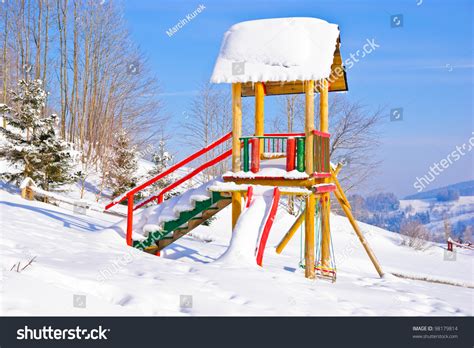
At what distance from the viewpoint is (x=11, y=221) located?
869 centimetres

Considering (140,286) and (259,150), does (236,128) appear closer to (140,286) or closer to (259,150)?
(259,150)

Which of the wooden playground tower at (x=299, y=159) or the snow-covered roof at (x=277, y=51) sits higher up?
the snow-covered roof at (x=277, y=51)

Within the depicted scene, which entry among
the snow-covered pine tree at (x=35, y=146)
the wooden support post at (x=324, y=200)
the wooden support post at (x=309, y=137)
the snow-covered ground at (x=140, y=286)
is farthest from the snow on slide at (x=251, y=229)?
the snow-covered pine tree at (x=35, y=146)

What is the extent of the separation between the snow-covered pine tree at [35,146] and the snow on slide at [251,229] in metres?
9.98

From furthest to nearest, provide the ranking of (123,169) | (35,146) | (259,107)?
(123,169), (35,146), (259,107)

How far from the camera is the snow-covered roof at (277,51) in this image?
318 inches

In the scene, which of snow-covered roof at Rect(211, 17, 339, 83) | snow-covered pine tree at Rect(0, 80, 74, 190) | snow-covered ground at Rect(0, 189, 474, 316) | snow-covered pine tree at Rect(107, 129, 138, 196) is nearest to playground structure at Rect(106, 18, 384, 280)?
snow-covered roof at Rect(211, 17, 339, 83)

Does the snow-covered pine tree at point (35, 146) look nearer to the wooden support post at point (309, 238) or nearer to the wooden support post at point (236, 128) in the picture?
the wooden support post at point (236, 128)

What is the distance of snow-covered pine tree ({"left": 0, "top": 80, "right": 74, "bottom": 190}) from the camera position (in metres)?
15.5

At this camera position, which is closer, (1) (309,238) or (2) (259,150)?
(2) (259,150)

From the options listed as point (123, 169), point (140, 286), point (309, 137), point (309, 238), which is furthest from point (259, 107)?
point (123, 169)

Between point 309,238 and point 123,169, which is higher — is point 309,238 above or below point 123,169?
below

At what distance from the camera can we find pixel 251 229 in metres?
7.39

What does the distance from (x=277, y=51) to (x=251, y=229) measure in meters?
3.20
